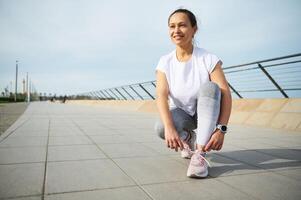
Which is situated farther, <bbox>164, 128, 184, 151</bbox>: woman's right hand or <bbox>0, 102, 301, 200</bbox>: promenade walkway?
<bbox>164, 128, 184, 151</bbox>: woman's right hand

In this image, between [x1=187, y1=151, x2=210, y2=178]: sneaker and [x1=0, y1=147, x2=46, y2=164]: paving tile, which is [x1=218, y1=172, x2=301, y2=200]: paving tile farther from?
[x1=0, y1=147, x2=46, y2=164]: paving tile

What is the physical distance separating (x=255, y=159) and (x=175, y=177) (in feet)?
3.84

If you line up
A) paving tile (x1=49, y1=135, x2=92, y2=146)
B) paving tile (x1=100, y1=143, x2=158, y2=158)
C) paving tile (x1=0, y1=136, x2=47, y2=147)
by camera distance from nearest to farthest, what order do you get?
paving tile (x1=100, y1=143, x2=158, y2=158), paving tile (x1=0, y1=136, x2=47, y2=147), paving tile (x1=49, y1=135, x2=92, y2=146)

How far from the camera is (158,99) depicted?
263cm

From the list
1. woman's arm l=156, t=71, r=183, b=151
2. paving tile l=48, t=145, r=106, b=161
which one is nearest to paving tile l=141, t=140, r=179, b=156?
paving tile l=48, t=145, r=106, b=161

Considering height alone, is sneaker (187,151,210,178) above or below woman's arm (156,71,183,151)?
below

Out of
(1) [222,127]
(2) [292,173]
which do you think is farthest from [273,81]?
(1) [222,127]

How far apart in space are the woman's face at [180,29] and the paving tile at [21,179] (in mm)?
1602

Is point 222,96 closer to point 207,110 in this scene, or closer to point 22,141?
point 207,110

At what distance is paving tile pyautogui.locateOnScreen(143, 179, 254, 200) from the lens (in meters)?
1.88

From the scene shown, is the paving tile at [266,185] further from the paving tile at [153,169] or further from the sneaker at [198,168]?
the paving tile at [153,169]

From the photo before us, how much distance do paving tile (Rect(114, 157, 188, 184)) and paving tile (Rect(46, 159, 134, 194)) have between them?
3.9 inches

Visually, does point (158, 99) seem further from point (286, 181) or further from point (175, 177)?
point (286, 181)

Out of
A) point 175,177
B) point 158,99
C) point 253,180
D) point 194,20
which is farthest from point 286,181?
point 194,20
